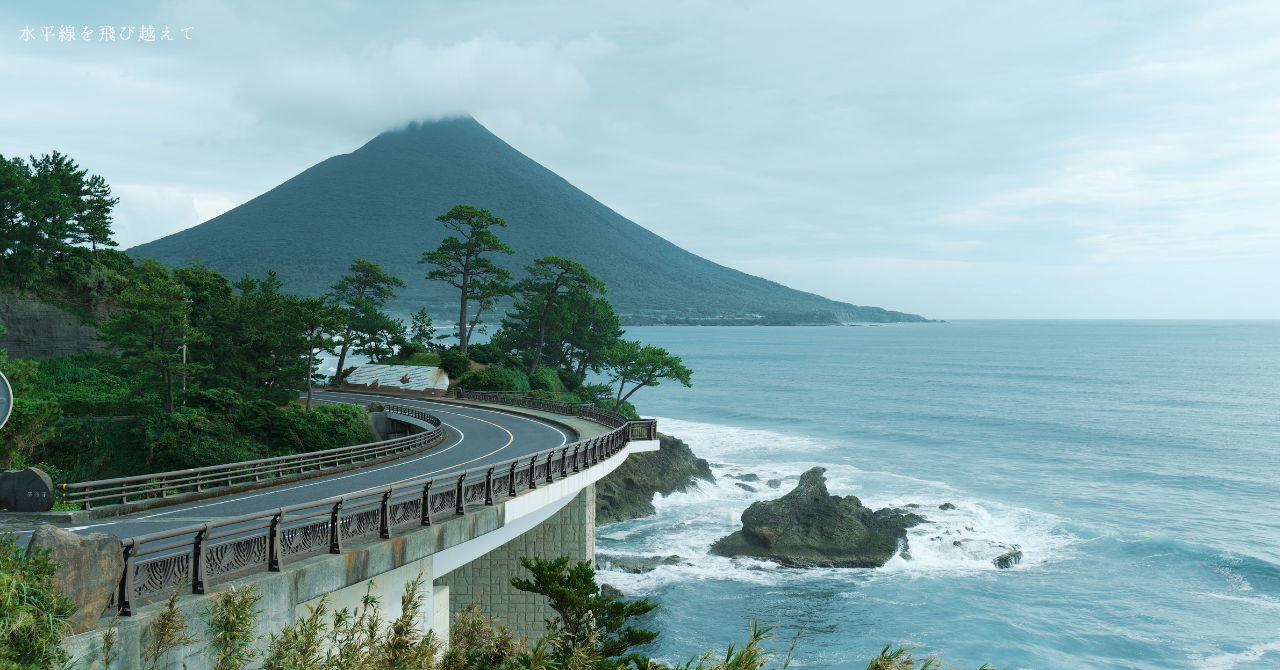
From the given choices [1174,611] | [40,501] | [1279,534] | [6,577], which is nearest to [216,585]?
[6,577]

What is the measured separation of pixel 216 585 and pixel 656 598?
23.5 meters

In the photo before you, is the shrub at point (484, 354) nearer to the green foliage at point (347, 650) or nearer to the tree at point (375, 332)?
the tree at point (375, 332)

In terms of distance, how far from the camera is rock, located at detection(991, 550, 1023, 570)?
111ft

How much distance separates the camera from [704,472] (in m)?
51.8

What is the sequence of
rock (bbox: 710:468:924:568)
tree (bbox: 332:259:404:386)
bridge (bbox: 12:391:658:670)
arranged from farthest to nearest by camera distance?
tree (bbox: 332:259:404:386), rock (bbox: 710:468:924:568), bridge (bbox: 12:391:658:670)

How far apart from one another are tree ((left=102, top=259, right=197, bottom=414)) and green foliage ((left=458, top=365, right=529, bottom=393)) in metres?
22.0

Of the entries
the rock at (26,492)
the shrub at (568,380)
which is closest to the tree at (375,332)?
the shrub at (568,380)

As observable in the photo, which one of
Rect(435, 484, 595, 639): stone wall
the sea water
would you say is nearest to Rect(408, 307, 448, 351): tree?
the sea water

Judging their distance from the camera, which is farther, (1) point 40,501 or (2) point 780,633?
(2) point 780,633

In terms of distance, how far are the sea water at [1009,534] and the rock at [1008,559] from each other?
467 mm

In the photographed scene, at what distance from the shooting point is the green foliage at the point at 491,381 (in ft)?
161

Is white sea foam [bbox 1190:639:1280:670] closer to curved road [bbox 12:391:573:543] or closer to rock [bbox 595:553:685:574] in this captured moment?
rock [bbox 595:553:685:574]

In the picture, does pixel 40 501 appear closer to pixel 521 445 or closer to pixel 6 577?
pixel 6 577

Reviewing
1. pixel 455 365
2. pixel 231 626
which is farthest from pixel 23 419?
pixel 455 365
